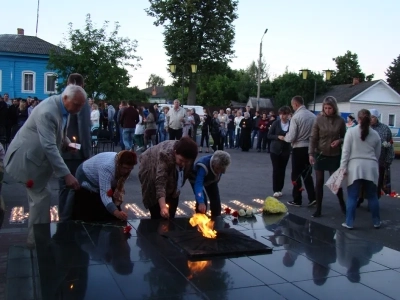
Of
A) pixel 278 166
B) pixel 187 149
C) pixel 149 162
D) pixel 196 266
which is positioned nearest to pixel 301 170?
pixel 278 166

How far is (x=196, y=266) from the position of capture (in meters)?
3.51

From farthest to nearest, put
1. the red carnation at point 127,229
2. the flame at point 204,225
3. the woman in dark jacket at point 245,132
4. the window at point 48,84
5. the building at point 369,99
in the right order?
the building at point 369,99
the window at point 48,84
the woman in dark jacket at point 245,132
the red carnation at point 127,229
the flame at point 204,225

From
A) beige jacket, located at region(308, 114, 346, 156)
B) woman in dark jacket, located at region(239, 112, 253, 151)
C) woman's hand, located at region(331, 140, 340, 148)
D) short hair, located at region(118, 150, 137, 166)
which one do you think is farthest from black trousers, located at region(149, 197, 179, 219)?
woman in dark jacket, located at region(239, 112, 253, 151)

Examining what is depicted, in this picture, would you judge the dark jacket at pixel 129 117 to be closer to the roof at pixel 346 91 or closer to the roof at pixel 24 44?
the roof at pixel 24 44

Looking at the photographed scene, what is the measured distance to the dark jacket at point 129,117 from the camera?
47.5 feet

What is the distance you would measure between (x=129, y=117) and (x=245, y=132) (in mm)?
5845

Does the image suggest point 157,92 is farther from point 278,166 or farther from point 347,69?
point 278,166

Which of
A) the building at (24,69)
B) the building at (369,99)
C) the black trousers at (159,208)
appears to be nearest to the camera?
the black trousers at (159,208)

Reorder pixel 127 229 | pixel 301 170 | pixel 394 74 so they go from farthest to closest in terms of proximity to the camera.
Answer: pixel 394 74
pixel 301 170
pixel 127 229

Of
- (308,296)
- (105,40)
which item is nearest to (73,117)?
(308,296)

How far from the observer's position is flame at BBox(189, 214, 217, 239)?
432cm

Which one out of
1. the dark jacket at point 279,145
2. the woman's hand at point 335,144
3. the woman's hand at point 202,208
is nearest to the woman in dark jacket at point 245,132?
the dark jacket at point 279,145

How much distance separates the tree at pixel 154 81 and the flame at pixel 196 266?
375ft

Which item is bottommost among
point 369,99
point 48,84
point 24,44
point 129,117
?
point 129,117
